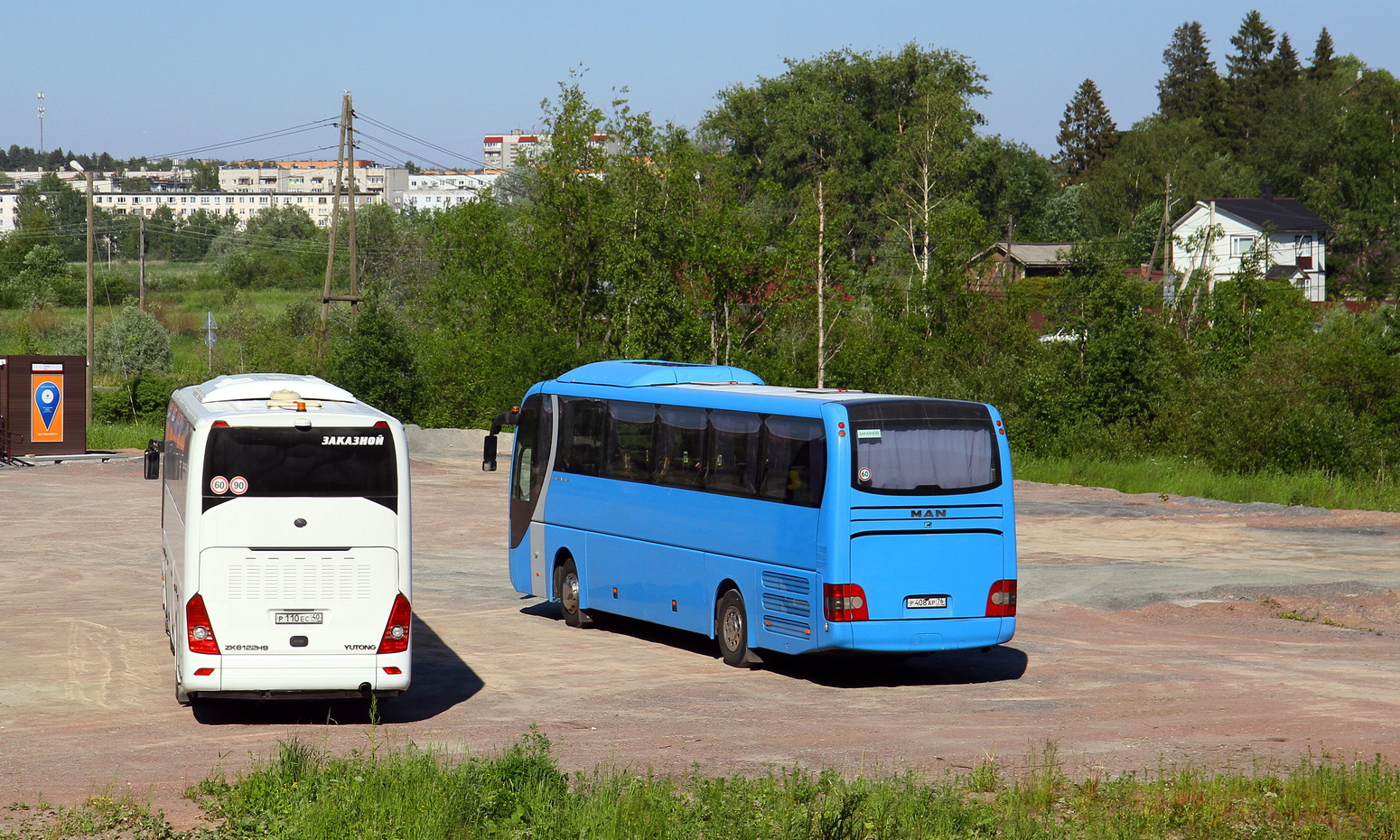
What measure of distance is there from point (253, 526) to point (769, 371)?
32.8 meters

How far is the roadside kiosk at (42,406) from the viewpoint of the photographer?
1542 inches

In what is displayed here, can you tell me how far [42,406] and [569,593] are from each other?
1099 inches

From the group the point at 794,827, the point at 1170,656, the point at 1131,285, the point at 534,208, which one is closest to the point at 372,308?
the point at 534,208

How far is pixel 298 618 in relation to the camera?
462 inches

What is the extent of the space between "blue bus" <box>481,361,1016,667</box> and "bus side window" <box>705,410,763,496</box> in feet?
0.07

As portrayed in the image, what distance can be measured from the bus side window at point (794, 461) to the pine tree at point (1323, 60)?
111798mm

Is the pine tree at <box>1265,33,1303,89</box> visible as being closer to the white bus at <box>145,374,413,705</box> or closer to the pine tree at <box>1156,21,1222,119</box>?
the pine tree at <box>1156,21,1222,119</box>

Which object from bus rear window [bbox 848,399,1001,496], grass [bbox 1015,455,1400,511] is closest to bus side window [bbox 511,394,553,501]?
bus rear window [bbox 848,399,1001,496]

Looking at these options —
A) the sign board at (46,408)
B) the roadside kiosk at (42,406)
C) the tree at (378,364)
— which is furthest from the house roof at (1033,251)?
the sign board at (46,408)

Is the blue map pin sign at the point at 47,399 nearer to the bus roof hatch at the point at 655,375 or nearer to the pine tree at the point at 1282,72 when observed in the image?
the bus roof hatch at the point at 655,375

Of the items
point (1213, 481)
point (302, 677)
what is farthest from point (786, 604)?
point (1213, 481)

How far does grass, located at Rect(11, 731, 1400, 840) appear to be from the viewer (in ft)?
26.8

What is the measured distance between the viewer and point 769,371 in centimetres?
4391

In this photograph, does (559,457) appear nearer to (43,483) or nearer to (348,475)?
(348,475)
